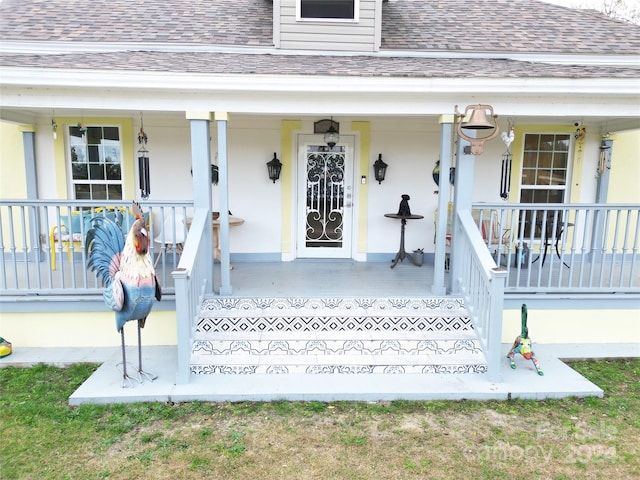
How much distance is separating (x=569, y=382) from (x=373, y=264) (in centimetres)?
319

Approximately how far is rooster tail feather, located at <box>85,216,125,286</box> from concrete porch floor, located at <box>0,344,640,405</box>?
3.30ft

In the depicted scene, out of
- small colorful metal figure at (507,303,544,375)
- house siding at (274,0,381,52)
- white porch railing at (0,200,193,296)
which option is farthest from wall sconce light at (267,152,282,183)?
small colorful metal figure at (507,303,544,375)

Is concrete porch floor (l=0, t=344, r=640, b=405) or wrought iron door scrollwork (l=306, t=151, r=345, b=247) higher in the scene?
wrought iron door scrollwork (l=306, t=151, r=345, b=247)

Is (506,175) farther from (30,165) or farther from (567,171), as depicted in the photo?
(30,165)

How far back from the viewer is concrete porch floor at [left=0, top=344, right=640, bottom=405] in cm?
384

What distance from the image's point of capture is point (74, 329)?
15.9ft

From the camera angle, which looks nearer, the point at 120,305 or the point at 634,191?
the point at 120,305

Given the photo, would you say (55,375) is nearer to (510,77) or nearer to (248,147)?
(248,147)

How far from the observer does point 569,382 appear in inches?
162

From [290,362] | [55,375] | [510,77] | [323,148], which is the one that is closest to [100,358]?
[55,375]

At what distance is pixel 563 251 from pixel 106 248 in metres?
4.64

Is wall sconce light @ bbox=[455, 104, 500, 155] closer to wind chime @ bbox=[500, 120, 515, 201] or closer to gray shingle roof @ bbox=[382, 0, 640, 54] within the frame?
wind chime @ bbox=[500, 120, 515, 201]

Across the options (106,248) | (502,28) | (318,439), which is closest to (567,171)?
(502,28)

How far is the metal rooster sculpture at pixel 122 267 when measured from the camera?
145 inches
